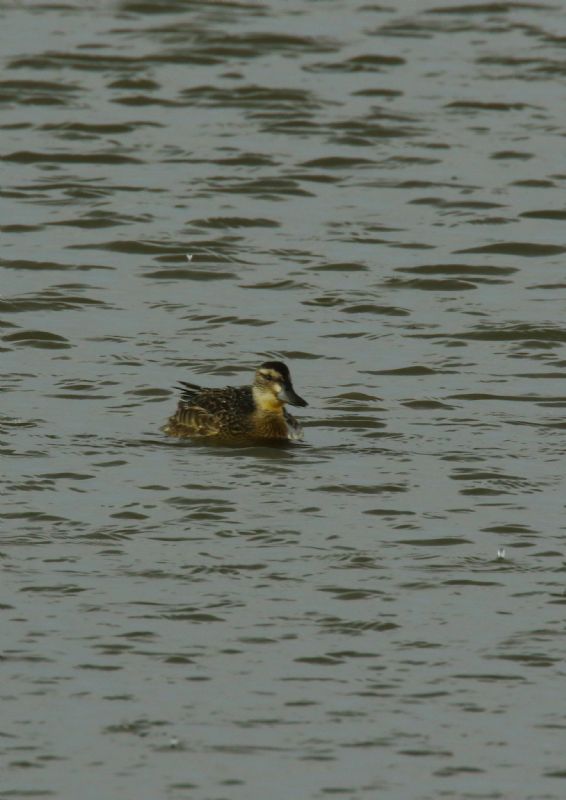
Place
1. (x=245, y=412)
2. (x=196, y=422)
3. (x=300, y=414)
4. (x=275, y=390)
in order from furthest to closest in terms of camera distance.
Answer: (x=300, y=414), (x=245, y=412), (x=275, y=390), (x=196, y=422)

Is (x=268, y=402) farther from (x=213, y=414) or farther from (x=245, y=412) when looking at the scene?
(x=213, y=414)

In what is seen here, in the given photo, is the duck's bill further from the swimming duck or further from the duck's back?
the duck's back

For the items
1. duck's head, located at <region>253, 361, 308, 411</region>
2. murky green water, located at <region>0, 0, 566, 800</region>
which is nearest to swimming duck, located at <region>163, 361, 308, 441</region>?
duck's head, located at <region>253, 361, 308, 411</region>

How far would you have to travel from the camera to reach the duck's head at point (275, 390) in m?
13.2

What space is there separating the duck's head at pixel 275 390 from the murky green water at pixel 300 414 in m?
0.30

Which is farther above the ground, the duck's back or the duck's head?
the duck's head

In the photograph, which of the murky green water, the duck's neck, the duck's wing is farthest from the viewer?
the duck's neck

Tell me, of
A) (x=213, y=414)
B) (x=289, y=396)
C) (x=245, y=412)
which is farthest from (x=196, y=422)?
(x=289, y=396)

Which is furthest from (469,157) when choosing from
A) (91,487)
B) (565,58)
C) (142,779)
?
(142,779)

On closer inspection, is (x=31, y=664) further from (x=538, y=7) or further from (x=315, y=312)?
(x=538, y=7)

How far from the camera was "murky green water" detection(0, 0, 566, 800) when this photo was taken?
28.6 feet

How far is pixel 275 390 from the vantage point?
13281 mm

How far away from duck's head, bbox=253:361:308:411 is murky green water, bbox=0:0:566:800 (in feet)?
1.00

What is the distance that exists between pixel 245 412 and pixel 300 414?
778mm
